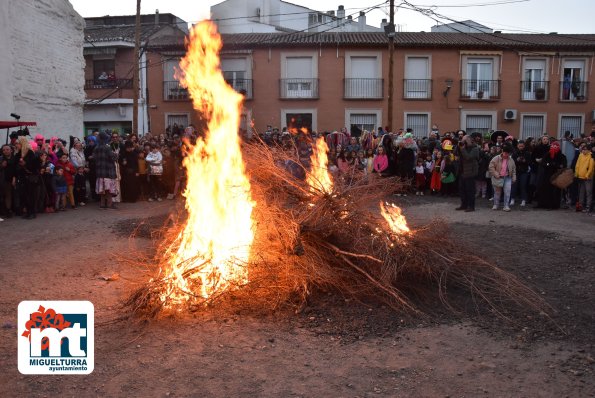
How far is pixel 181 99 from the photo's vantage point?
29516 mm

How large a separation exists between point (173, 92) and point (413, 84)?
13.4 metres

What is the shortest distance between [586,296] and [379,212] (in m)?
2.73

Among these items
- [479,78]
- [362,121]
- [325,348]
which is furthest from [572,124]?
[325,348]

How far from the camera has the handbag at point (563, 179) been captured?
13.3m

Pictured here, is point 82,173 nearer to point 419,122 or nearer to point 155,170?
point 155,170

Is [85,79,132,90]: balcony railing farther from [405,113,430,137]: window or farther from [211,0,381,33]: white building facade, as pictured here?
[405,113,430,137]: window

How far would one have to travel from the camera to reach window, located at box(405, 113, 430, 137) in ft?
97.0

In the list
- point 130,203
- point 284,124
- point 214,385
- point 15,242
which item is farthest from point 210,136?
point 284,124

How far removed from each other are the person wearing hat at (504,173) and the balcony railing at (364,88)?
651 inches

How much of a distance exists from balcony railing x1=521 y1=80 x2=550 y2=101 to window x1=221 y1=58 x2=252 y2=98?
15.4 meters

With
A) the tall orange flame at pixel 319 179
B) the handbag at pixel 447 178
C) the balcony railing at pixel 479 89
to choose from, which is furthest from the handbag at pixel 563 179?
the balcony railing at pixel 479 89

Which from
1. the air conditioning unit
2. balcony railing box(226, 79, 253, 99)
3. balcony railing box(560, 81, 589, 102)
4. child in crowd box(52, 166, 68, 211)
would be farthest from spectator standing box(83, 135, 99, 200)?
balcony railing box(560, 81, 589, 102)

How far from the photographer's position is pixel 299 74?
96.4 feet

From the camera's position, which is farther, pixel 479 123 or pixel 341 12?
pixel 341 12
